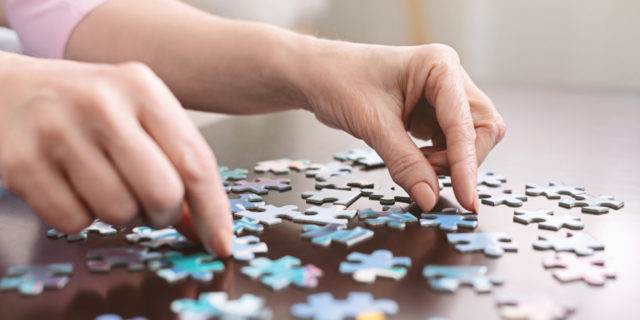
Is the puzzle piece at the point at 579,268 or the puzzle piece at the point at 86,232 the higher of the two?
the puzzle piece at the point at 579,268

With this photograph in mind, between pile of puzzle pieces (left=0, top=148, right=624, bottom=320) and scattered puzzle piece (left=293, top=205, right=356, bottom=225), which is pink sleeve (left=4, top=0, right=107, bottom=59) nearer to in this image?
pile of puzzle pieces (left=0, top=148, right=624, bottom=320)

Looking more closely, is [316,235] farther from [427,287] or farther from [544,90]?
[544,90]

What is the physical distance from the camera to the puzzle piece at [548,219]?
3.51 ft

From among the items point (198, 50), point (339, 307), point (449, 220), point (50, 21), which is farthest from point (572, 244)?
point (50, 21)

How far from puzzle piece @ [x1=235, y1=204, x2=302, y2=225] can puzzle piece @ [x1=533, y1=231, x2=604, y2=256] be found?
393 mm

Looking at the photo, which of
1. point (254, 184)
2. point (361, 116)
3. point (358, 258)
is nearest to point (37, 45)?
point (254, 184)

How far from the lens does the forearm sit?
1451 millimetres

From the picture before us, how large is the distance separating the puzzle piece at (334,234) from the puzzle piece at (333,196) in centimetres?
15

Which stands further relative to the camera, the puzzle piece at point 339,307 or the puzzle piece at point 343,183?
the puzzle piece at point 343,183

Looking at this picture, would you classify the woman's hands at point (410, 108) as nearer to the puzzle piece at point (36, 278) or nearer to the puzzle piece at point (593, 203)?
the puzzle piece at point (593, 203)

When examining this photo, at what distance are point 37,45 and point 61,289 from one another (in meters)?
1.06

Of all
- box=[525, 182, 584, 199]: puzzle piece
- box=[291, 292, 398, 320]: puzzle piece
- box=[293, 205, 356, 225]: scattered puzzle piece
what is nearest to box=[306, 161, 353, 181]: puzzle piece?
box=[293, 205, 356, 225]: scattered puzzle piece

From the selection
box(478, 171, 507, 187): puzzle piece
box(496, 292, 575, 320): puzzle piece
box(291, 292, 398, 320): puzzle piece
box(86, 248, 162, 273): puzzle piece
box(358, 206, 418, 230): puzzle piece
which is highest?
box(496, 292, 575, 320): puzzle piece

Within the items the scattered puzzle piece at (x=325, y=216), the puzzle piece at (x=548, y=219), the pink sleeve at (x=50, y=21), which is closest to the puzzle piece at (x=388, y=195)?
the scattered puzzle piece at (x=325, y=216)
